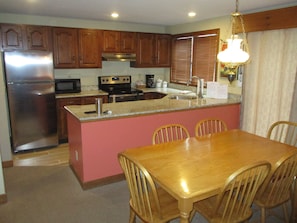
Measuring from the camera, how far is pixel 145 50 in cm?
518

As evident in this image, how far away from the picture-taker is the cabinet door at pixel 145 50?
511 cm

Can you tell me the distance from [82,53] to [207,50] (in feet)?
7.70

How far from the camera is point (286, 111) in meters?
3.28

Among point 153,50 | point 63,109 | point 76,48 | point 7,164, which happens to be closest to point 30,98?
point 63,109

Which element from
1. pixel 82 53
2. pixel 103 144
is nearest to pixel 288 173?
pixel 103 144

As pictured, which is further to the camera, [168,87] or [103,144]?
[168,87]

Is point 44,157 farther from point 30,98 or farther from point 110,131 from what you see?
point 110,131

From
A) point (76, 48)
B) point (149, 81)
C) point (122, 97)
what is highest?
point (76, 48)

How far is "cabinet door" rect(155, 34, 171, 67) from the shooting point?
531cm

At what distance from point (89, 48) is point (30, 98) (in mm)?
1428

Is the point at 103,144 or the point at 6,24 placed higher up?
the point at 6,24

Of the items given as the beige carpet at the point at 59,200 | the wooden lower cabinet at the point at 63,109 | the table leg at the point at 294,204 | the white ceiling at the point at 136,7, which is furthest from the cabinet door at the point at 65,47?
the table leg at the point at 294,204

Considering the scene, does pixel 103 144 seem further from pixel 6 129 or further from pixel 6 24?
pixel 6 24

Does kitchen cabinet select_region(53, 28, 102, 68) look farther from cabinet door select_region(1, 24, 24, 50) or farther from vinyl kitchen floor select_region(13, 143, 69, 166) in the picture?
vinyl kitchen floor select_region(13, 143, 69, 166)
